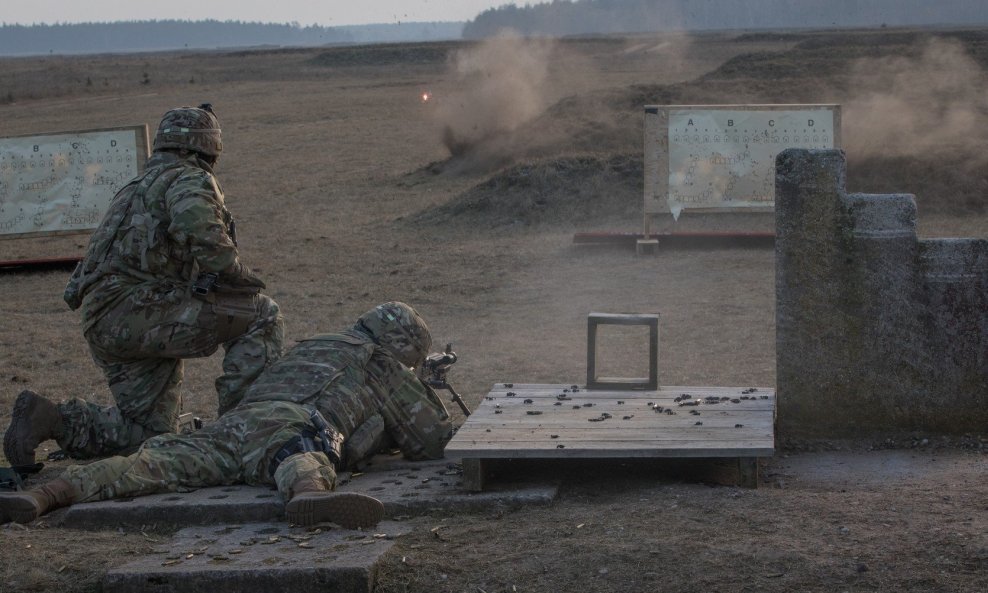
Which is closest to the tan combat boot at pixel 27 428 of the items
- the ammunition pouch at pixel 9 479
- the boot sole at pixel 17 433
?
the boot sole at pixel 17 433

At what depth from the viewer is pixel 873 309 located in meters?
5.53

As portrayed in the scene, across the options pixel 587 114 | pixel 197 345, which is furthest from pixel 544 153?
pixel 197 345

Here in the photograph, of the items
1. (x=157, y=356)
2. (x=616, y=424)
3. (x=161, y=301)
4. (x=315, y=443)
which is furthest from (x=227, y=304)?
(x=616, y=424)

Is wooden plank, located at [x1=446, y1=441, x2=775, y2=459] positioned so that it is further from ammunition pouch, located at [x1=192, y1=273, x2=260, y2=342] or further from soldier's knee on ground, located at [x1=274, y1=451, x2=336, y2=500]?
ammunition pouch, located at [x1=192, y1=273, x2=260, y2=342]

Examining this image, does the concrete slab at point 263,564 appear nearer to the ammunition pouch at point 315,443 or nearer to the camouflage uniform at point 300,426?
the camouflage uniform at point 300,426

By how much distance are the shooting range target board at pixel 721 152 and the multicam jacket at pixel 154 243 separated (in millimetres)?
8013

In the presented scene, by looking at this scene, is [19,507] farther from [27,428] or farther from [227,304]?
[227,304]

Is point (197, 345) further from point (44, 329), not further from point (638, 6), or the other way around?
point (638, 6)

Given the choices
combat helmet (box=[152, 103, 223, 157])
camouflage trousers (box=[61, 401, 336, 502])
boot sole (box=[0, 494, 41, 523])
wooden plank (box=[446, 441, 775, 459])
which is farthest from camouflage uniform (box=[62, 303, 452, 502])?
combat helmet (box=[152, 103, 223, 157])

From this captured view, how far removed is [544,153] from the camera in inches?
688

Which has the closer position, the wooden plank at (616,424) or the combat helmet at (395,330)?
the wooden plank at (616,424)

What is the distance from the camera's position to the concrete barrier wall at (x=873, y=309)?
5473 mm

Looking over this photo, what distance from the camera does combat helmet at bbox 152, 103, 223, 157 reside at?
5812 mm

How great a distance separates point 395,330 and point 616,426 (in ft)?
3.57
